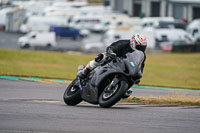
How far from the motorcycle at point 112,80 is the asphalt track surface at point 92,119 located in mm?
242

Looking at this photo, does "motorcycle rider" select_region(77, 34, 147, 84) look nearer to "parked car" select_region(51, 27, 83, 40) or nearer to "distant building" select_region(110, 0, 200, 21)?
"parked car" select_region(51, 27, 83, 40)

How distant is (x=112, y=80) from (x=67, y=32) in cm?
4548

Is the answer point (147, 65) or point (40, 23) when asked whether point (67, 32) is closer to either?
point (40, 23)

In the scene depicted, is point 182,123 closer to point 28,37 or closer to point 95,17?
point 28,37

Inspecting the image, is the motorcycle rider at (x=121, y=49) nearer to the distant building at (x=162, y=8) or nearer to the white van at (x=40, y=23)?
the white van at (x=40, y=23)

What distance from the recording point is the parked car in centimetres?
5400

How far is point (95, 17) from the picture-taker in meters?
60.3

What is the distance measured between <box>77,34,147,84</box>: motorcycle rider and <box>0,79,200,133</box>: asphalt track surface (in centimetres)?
77

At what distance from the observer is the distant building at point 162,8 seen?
61.6 m

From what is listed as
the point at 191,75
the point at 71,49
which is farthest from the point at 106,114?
the point at 71,49

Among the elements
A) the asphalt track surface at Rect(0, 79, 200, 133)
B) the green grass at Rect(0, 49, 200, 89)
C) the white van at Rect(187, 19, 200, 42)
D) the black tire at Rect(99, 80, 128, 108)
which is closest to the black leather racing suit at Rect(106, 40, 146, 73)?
the black tire at Rect(99, 80, 128, 108)

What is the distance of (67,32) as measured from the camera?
54.0m

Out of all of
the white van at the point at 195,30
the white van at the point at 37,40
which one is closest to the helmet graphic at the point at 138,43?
the white van at the point at 37,40

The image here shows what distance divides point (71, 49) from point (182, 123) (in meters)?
36.6
